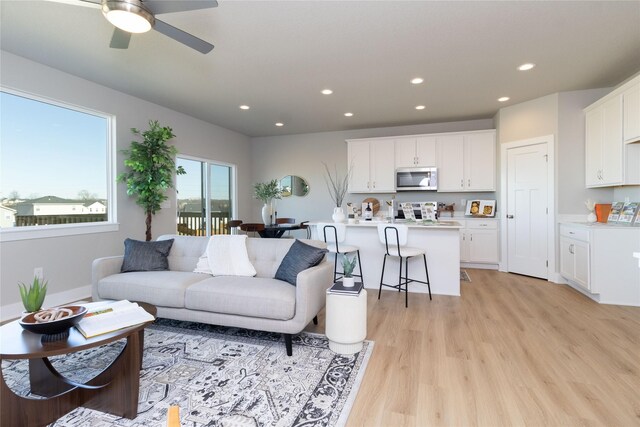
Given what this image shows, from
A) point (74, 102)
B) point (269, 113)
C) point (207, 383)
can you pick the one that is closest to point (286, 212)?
point (269, 113)

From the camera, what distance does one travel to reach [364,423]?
162 cm

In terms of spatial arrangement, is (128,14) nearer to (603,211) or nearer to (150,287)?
(150,287)

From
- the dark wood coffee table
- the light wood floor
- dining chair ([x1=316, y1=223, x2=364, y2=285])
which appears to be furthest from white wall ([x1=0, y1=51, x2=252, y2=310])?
the light wood floor

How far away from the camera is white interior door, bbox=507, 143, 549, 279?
4.59 metres

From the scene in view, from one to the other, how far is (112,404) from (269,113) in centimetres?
452

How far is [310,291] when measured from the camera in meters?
2.38

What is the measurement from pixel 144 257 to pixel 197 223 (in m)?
2.74

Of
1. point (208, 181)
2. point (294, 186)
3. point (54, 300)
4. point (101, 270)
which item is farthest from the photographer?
point (294, 186)

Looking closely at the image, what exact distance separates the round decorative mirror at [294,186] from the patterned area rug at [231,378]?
444 cm

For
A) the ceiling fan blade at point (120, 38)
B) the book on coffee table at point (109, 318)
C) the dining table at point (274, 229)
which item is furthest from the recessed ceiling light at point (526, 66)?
the book on coffee table at point (109, 318)

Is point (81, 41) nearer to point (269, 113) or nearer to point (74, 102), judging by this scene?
point (74, 102)

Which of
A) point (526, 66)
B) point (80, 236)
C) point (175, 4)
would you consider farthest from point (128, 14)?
point (526, 66)

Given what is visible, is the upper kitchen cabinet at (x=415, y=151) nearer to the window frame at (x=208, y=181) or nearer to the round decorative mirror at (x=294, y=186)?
the round decorative mirror at (x=294, y=186)

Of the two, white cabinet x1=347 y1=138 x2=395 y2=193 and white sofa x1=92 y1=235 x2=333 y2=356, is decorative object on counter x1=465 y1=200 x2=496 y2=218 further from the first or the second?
white sofa x1=92 y1=235 x2=333 y2=356
